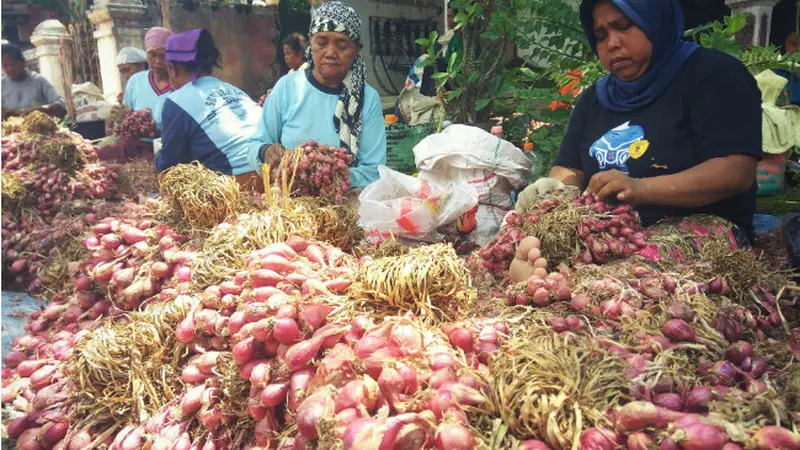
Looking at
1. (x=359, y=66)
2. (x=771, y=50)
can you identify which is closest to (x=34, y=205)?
(x=359, y=66)

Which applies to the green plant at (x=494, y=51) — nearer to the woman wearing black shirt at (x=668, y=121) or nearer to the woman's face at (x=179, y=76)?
the woman wearing black shirt at (x=668, y=121)

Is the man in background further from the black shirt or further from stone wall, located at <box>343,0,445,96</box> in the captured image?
the black shirt

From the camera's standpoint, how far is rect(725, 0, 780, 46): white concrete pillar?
5.95 meters

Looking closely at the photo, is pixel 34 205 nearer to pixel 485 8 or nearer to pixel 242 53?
pixel 485 8

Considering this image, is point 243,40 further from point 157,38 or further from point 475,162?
point 475,162

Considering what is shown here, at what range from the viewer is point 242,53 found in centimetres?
1006

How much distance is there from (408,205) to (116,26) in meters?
9.35

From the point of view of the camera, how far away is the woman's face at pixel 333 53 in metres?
2.96

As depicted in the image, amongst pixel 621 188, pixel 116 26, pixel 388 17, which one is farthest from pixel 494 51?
pixel 116 26

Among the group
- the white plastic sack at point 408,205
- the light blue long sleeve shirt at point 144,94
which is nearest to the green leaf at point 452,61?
the white plastic sack at point 408,205

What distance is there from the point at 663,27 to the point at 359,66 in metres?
1.72

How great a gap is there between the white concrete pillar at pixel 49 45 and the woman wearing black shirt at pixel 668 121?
11475 mm

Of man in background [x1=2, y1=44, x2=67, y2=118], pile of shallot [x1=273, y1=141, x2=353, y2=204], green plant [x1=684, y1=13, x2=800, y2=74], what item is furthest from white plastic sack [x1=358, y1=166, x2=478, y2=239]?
man in background [x1=2, y1=44, x2=67, y2=118]

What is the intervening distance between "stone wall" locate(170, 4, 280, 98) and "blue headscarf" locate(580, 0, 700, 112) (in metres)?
8.95
